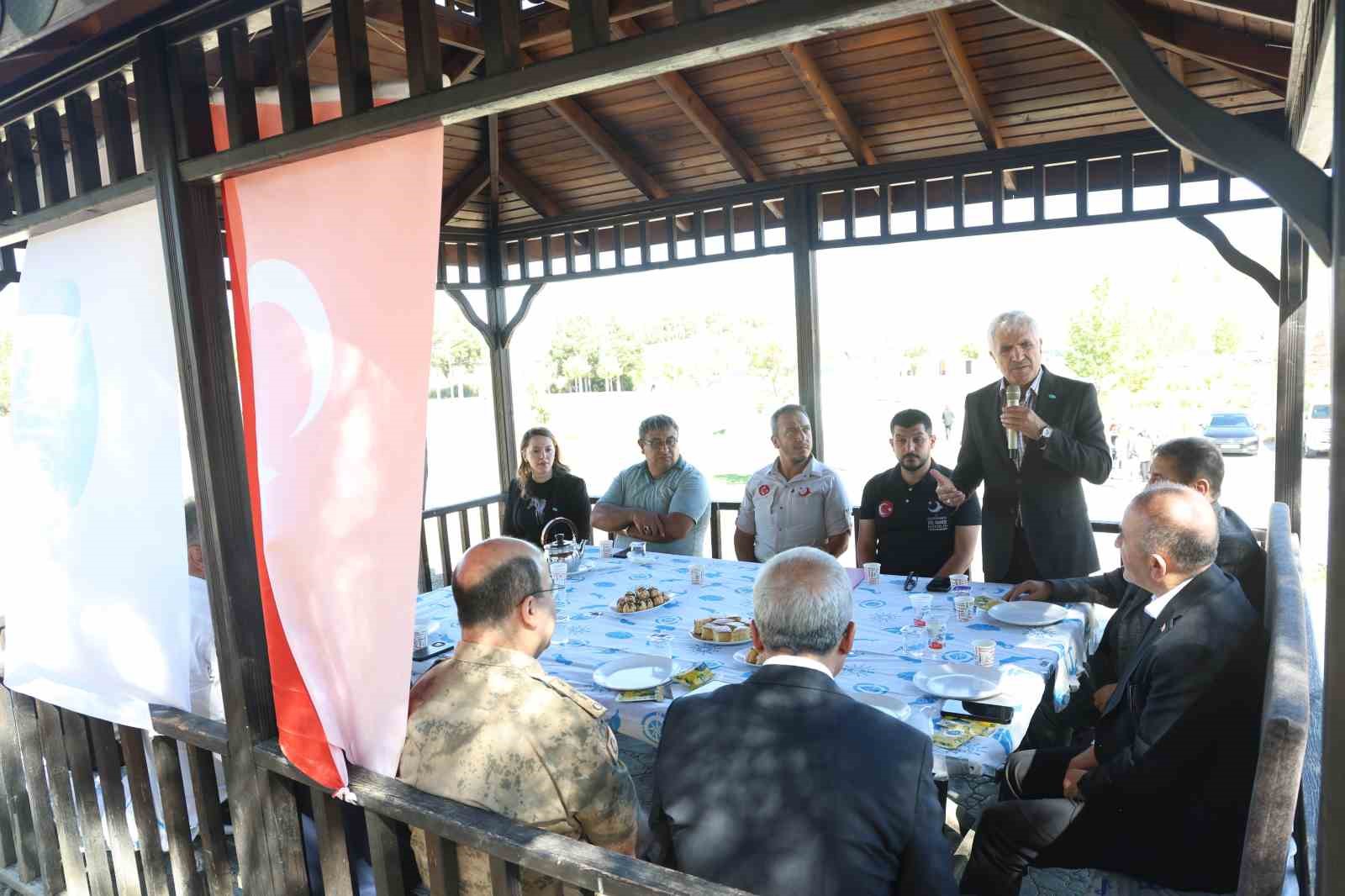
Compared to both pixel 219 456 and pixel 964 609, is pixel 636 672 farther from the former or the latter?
pixel 219 456

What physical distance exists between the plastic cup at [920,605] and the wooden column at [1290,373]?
230 centimetres

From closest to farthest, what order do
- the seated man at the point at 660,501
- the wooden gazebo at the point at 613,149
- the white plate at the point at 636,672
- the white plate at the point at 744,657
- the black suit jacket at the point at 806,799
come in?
the wooden gazebo at the point at 613,149
the black suit jacket at the point at 806,799
the white plate at the point at 636,672
the white plate at the point at 744,657
the seated man at the point at 660,501

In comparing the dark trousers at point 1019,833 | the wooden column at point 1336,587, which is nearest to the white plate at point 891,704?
the dark trousers at point 1019,833

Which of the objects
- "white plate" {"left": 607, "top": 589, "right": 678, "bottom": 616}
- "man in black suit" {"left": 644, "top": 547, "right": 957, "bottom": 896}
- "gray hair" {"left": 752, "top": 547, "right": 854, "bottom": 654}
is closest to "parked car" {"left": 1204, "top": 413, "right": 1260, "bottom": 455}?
"white plate" {"left": 607, "top": 589, "right": 678, "bottom": 616}

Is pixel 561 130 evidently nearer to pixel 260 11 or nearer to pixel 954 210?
pixel 954 210

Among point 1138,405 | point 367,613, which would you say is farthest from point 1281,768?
point 1138,405

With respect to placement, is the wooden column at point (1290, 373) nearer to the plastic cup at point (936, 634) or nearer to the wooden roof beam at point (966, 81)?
the wooden roof beam at point (966, 81)

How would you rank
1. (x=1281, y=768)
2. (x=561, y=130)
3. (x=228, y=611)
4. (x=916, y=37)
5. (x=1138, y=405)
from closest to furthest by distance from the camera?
(x=1281, y=768), (x=228, y=611), (x=916, y=37), (x=561, y=130), (x=1138, y=405)

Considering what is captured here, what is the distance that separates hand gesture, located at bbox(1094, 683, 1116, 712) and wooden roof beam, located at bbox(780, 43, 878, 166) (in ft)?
11.1

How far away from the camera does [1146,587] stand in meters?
2.28

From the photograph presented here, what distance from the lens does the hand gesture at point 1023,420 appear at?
11.2 ft

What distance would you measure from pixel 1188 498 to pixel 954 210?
316cm

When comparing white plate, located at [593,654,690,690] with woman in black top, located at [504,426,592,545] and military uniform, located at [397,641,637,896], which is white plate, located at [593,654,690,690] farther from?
woman in black top, located at [504,426,592,545]

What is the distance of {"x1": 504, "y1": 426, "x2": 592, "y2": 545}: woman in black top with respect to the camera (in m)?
4.77
